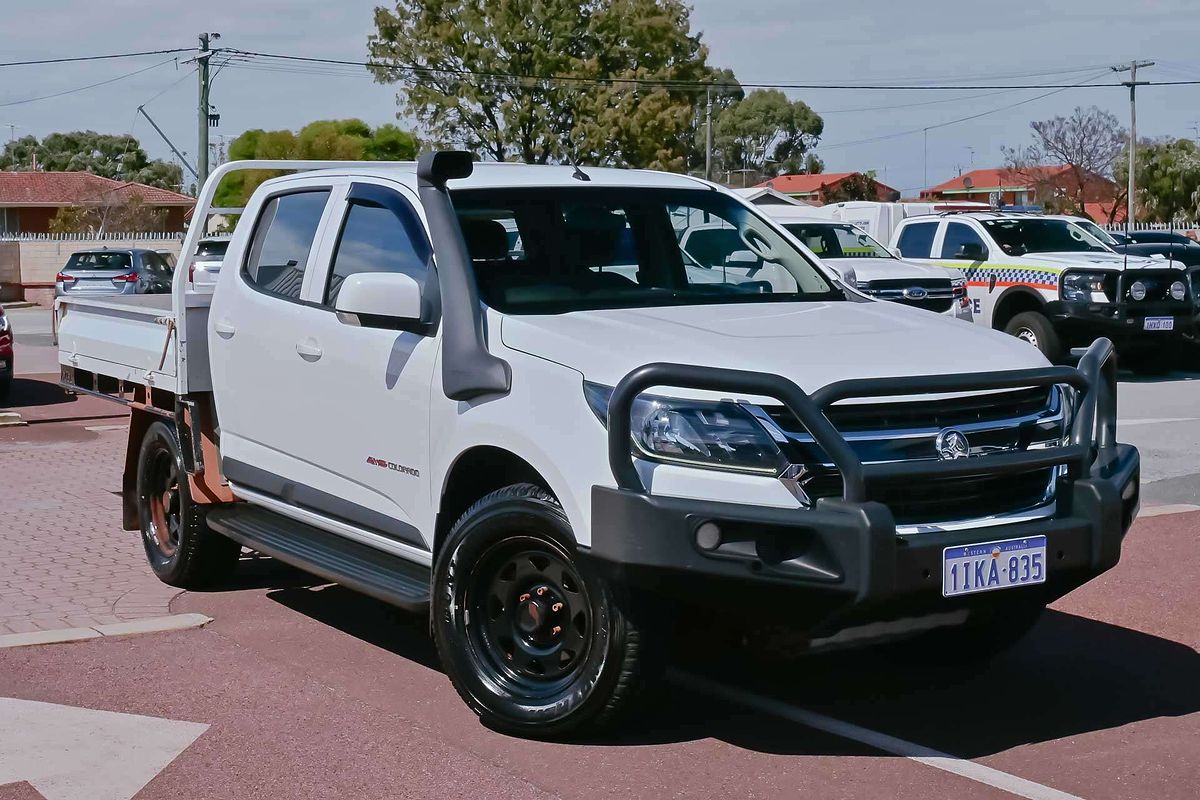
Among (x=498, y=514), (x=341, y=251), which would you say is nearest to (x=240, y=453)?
(x=341, y=251)

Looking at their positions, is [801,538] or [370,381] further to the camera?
[370,381]

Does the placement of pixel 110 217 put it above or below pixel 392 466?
above

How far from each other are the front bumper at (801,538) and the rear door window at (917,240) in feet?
47.3

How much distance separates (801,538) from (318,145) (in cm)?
6176

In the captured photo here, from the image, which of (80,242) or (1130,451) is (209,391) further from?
(80,242)

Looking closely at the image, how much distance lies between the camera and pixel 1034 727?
525 cm

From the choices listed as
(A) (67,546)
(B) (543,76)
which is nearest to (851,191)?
(B) (543,76)

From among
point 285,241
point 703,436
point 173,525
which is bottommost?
point 173,525

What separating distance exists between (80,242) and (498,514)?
160 feet

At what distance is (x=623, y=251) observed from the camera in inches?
239

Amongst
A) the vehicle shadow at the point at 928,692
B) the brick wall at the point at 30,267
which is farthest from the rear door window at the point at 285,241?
the brick wall at the point at 30,267

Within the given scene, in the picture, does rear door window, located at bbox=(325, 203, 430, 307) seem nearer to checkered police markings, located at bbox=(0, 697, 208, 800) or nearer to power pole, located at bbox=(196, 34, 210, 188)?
checkered police markings, located at bbox=(0, 697, 208, 800)

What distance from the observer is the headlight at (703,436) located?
4555 mm

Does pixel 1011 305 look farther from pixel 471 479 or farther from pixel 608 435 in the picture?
pixel 608 435
